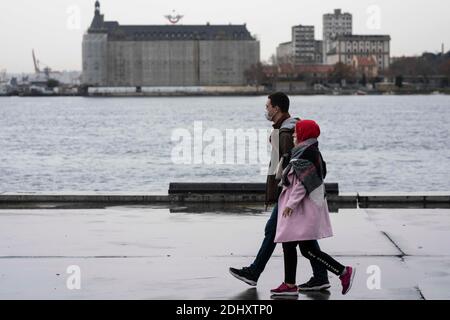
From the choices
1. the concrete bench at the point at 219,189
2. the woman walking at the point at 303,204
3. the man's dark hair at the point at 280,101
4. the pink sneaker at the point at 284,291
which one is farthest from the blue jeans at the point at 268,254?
the concrete bench at the point at 219,189

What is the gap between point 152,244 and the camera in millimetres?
12320

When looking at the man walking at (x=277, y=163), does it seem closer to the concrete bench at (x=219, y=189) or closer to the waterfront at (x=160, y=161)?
the concrete bench at (x=219, y=189)

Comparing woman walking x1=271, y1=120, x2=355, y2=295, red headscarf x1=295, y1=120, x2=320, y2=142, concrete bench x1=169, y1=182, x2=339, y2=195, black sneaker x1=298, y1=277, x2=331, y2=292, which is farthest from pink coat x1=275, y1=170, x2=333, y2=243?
concrete bench x1=169, y1=182, x2=339, y2=195

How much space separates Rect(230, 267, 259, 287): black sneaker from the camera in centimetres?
952

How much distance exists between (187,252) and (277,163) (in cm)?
270

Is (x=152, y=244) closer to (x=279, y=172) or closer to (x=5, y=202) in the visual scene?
(x=279, y=172)

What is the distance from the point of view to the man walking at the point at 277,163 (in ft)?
30.5

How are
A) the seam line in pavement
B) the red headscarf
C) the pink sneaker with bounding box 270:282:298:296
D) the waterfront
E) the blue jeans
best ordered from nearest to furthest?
the red headscarf, the pink sneaker with bounding box 270:282:298:296, the blue jeans, the seam line in pavement, the waterfront

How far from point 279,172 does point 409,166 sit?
44.4m

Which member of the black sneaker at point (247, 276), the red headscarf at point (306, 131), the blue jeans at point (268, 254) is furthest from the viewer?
the black sneaker at point (247, 276)

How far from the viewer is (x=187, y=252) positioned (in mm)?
11648

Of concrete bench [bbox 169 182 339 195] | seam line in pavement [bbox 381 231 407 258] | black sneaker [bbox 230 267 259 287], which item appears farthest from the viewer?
concrete bench [bbox 169 182 339 195]

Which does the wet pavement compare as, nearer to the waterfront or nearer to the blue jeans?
the blue jeans
